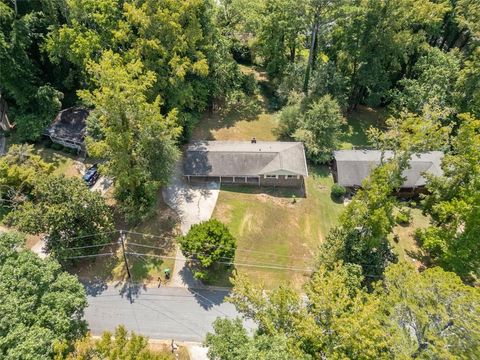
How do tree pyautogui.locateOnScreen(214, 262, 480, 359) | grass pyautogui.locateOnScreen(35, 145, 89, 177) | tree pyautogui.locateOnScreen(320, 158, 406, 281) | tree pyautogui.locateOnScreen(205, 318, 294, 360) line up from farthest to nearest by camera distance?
grass pyautogui.locateOnScreen(35, 145, 89, 177) → tree pyautogui.locateOnScreen(320, 158, 406, 281) → tree pyautogui.locateOnScreen(214, 262, 480, 359) → tree pyautogui.locateOnScreen(205, 318, 294, 360)

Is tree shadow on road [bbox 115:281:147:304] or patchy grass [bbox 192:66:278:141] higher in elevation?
patchy grass [bbox 192:66:278:141]

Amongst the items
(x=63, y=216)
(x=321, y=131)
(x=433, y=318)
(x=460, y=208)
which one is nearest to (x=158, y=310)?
(x=63, y=216)

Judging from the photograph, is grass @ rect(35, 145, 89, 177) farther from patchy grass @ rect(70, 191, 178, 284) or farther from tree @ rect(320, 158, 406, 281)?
tree @ rect(320, 158, 406, 281)

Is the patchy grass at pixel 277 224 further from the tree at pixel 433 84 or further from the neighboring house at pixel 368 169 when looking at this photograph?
the tree at pixel 433 84

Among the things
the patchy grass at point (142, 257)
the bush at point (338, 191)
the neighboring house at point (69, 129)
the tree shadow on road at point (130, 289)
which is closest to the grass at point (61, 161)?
the neighboring house at point (69, 129)

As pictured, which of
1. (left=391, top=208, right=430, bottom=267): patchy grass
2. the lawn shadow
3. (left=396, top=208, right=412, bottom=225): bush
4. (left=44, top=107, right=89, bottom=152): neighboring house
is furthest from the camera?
(left=44, top=107, right=89, bottom=152): neighboring house

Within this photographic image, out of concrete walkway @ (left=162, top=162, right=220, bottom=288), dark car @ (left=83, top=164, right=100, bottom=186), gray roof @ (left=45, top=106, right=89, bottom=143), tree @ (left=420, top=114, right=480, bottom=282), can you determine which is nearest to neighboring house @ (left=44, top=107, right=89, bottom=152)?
gray roof @ (left=45, top=106, right=89, bottom=143)

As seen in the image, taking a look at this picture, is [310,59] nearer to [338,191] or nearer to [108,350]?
[338,191]

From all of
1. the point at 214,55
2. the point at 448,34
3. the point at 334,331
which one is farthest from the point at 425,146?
the point at 448,34
